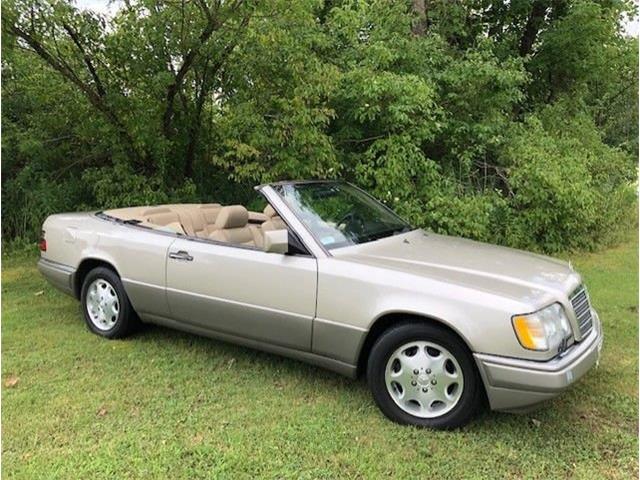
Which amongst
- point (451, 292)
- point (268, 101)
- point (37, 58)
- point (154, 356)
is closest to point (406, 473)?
point (451, 292)

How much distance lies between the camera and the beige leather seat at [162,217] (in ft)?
15.9

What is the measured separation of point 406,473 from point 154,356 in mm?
2293

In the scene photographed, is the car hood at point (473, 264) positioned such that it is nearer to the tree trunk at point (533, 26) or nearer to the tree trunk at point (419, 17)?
the tree trunk at point (419, 17)

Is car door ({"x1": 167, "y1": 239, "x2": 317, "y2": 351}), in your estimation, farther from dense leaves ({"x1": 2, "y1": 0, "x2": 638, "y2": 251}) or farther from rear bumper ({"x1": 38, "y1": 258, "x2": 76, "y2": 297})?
dense leaves ({"x1": 2, "y1": 0, "x2": 638, "y2": 251})

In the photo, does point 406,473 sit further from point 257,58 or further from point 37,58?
point 37,58

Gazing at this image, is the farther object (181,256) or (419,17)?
(419,17)

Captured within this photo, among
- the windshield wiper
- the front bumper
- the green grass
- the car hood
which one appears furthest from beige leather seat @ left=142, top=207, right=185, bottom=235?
the front bumper

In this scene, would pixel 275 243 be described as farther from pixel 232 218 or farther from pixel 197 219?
pixel 197 219

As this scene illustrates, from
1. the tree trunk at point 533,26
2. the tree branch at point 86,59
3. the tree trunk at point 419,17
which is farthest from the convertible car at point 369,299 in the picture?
the tree trunk at point 533,26

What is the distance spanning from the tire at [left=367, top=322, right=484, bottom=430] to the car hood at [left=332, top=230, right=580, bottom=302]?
0.35m

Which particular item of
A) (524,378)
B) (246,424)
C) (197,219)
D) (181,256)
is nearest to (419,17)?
(197,219)

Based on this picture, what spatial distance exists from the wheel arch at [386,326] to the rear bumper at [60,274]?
2.79 meters

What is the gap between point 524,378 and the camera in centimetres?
288

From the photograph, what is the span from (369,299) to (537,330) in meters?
0.92
